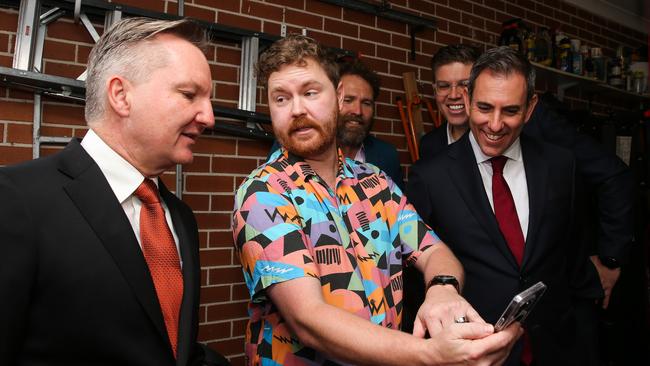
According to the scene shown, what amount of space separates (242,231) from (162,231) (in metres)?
0.19

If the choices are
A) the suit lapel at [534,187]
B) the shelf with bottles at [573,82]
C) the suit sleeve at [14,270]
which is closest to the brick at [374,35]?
the shelf with bottles at [573,82]

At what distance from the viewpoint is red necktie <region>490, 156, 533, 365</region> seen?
175cm

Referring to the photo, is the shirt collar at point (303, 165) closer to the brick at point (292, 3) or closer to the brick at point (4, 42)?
the brick at point (4, 42)

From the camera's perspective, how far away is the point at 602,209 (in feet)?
7.94

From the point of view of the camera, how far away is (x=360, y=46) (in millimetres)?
2955

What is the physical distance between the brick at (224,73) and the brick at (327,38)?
0.52 m

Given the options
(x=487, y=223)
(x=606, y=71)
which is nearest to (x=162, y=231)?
(x=487, y=223)

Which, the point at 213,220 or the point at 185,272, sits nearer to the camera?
the point at 185,272

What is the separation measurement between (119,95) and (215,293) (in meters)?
1.49

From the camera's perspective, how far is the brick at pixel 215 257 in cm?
236

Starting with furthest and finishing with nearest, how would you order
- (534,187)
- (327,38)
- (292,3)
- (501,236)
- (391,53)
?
(391,53) < (327,38) < (292,3) < (534,187) < (501,236)

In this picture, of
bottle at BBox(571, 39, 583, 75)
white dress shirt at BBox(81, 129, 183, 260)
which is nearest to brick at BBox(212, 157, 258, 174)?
white dress shirt at BBox(81, 129, 183, 260)

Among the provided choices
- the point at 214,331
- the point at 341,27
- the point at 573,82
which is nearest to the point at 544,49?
the point at 573,82

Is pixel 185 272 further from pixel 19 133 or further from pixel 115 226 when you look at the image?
pixel 19 133
